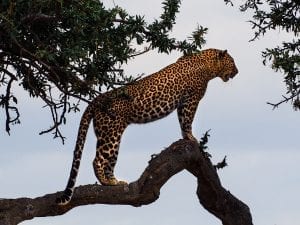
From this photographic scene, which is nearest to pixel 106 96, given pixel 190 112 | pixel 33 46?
pixel 33 46

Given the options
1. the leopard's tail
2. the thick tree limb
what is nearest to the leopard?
the leopard's tail

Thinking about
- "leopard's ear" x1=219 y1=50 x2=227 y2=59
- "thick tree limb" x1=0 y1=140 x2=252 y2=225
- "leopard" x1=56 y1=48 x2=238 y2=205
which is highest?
"leopard's ear" x1=219 y1=50 x2=227 y2=59

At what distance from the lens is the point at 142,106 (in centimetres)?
1582

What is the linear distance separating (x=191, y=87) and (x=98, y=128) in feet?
6.38

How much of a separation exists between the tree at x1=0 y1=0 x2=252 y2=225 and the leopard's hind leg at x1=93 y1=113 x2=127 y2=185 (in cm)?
32

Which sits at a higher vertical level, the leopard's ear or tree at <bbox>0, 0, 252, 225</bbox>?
the leopard's ear

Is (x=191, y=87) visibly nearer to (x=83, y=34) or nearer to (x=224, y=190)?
(x=224, y=190)

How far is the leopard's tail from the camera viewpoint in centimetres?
1496

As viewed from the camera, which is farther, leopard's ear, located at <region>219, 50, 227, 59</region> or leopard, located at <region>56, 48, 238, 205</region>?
leopard's ear, located at <region>219, 50, 227, 59</region>

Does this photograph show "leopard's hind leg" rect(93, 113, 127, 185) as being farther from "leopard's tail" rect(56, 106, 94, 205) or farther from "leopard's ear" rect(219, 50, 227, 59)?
"leopard's ear" rect(219, 50, 227, 59)

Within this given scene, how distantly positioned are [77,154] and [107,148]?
52cm

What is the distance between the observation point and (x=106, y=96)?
14180 mm

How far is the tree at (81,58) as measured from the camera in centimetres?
1291

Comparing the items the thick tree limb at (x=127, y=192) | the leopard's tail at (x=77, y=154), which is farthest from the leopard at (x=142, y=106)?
the thick tree limb at (x=127, y=192)
